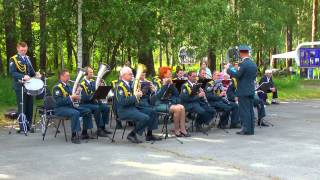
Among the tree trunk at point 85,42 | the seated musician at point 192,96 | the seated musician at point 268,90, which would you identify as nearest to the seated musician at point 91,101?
the seated musician at point 192,96

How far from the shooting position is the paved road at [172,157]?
775 centimetres

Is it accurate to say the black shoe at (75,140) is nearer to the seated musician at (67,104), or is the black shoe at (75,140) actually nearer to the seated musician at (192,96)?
the seated musician at (67,104)

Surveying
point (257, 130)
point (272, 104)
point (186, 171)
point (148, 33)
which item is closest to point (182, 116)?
point (257, 130)

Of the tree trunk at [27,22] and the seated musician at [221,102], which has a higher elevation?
the tree trunk at [27,22]

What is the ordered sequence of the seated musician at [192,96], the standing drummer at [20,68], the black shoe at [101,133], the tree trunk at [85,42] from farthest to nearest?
the tree trunk at [85,42] < the seated musician at [192,96] < the standing drummer at [20,68] < the black shoe at [101,133]

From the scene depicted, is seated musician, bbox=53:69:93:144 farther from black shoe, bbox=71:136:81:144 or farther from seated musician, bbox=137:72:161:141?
seated musician, bbox=137:72:161:141

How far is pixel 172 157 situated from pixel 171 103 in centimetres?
331

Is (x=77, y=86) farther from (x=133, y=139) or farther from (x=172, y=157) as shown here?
(x=172, y=157)

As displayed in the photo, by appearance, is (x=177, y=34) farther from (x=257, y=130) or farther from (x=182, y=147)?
(x=182, y=147)

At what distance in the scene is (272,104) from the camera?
19.8m

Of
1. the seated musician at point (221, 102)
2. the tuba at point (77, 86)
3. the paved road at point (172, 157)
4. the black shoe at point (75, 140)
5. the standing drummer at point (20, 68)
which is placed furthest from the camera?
the seated musician at point (221, 102)

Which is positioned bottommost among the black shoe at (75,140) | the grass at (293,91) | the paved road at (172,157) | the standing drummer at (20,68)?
the paved road at (172,157)

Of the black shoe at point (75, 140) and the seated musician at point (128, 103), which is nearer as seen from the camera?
the seated musician at point (128, 103)

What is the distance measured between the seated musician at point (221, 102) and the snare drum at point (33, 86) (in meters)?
4.03
